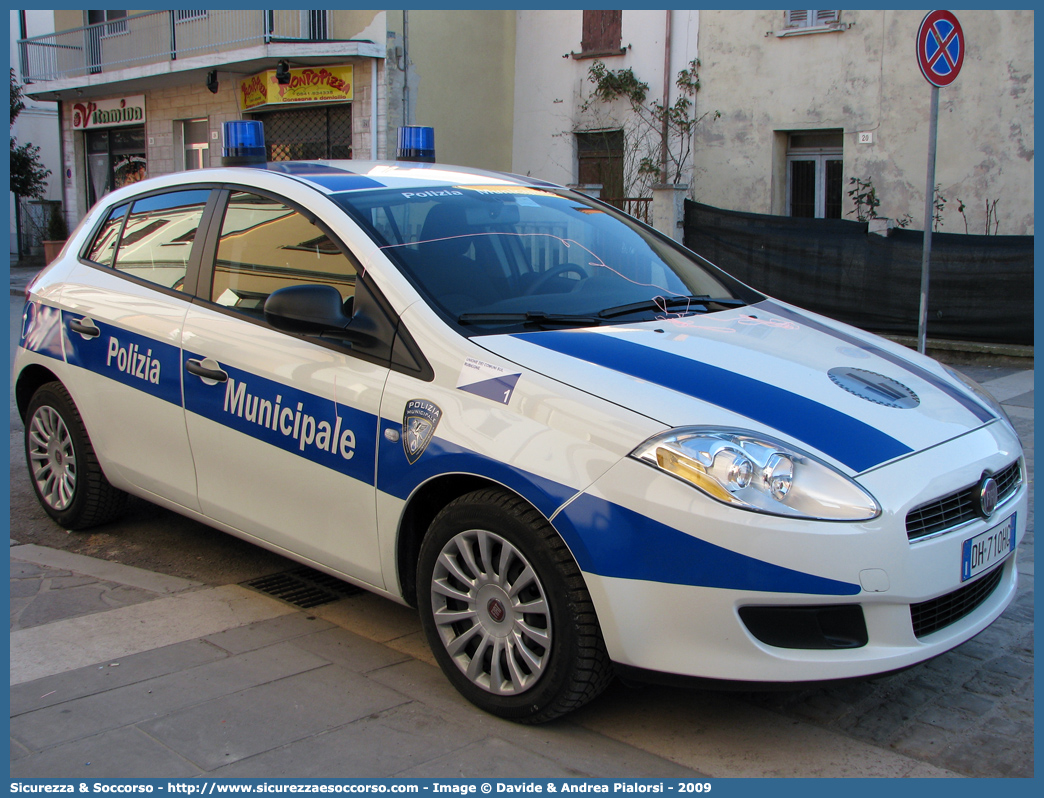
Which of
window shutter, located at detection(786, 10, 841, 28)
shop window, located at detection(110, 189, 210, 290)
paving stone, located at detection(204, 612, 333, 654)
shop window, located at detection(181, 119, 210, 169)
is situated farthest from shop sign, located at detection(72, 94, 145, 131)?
paving stone, located at detection(204, 612, 333, 654)

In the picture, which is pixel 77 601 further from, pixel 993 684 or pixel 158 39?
pixel 158 39

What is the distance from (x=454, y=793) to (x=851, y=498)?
4.34 ft

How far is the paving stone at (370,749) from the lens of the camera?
2.74 metres

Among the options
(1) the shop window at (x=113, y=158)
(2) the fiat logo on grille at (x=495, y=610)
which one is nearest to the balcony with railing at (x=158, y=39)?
(1) the shop window at (x=113, y=158)

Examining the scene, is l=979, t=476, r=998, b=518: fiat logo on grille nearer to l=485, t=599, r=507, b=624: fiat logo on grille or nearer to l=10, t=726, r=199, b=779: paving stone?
l=485, t=599, r=507, b=624: fiat logo on grille

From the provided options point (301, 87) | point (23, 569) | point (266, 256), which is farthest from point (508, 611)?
point (301, 87)

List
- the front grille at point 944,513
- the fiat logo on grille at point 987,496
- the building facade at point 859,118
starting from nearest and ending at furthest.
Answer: the front grille at point 944,513
the fiat logo on grille at point 987,496
the building facade at point 859,118

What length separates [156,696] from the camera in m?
3.18

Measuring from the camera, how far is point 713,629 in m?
2.64

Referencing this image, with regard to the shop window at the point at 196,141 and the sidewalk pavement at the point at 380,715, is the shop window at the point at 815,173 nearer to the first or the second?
the sidewalk pavement at the point at 380,715

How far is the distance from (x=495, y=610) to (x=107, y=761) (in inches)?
46.1

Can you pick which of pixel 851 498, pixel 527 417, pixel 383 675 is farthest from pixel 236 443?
pixel 851 498

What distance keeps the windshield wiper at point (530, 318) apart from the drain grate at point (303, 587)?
1.47 metres

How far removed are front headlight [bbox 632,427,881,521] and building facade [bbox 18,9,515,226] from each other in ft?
53.1
